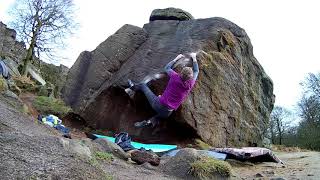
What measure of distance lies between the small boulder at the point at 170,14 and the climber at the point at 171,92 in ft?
10.8

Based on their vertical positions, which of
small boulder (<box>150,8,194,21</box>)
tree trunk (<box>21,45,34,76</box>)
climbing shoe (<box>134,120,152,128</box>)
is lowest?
climbing shoe (<box>134,120,152,128</box>)

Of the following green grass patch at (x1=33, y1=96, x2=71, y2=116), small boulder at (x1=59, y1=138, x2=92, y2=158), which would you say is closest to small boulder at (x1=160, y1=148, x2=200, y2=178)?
small boulder at (x1=59, y1=138, x2=92, y2=158)

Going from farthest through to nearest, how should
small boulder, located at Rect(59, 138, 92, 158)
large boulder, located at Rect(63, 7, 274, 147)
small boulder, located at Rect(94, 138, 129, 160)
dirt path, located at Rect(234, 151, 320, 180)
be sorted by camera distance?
large boulder, located at Rect(63, 7, 274, 147) < dirt path, located at Rect(234, 151, 320, 180) < small boulder, located at Rect(94, 138, 129, 160) < small boulder, located at Rect(59, 138, 92, 158)

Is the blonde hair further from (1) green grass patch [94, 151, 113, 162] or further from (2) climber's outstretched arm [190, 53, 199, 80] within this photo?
(1) green grass patch [94, 151, 113, 162]

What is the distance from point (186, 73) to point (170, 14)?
4287 mm

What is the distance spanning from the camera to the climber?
9.46 m

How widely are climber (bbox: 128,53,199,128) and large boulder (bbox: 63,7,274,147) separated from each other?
1.32 feet

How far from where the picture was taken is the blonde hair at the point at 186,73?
9.27 m

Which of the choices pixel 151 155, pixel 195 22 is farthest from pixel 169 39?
pixel 151 155

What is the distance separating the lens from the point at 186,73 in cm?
929

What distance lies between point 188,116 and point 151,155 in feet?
11.6

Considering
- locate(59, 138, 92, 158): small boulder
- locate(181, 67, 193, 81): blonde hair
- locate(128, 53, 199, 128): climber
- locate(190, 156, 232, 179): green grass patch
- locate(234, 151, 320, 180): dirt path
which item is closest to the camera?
locate(59, 138, 92, 158): small boulder

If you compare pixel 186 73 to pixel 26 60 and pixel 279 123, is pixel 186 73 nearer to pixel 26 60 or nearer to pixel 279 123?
pixel 26 60

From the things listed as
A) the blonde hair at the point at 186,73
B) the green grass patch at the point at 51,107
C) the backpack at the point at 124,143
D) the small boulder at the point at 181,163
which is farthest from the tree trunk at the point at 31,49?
the small boulder at the point at 181,163
